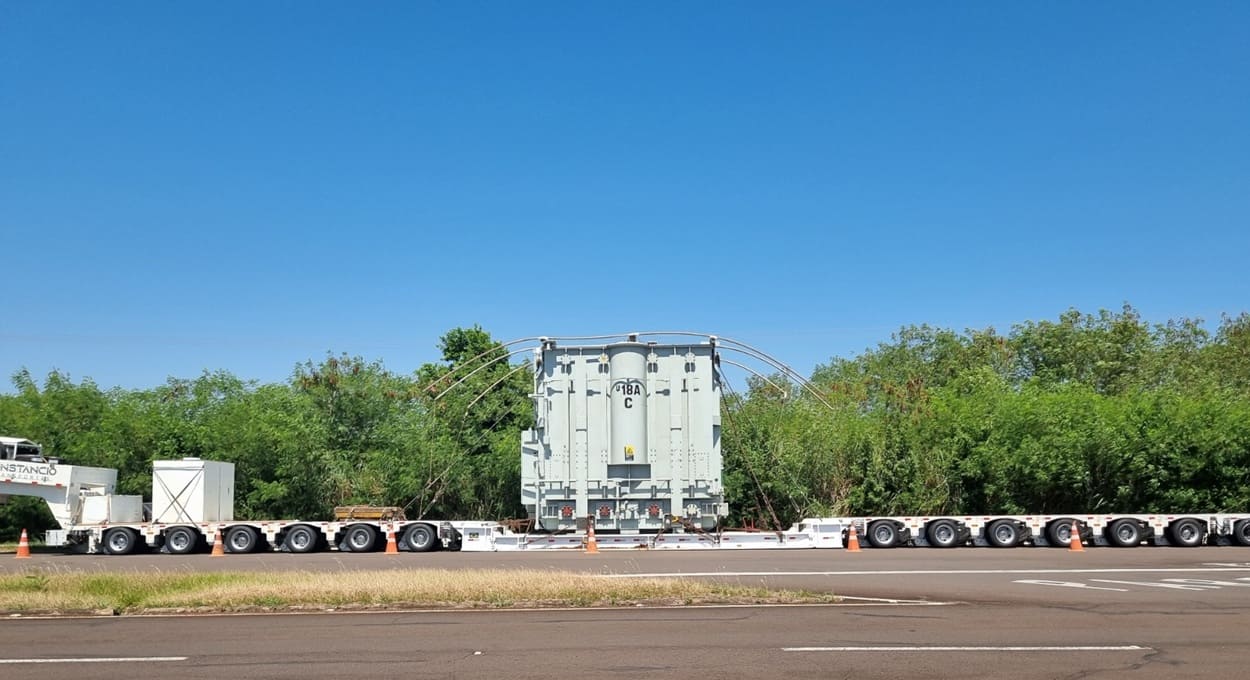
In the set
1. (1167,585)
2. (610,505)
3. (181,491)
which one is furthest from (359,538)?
(1167,585)

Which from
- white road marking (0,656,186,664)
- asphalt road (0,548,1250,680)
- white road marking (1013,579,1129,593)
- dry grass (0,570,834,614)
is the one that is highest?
dry grass (0,570,834,614)

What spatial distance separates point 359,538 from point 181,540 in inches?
189

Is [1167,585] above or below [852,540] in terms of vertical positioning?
below

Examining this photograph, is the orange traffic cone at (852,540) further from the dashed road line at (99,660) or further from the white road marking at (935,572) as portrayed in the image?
the dashed road line at (99,660)

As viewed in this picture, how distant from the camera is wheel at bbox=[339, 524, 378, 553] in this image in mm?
26797

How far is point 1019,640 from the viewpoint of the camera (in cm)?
1088

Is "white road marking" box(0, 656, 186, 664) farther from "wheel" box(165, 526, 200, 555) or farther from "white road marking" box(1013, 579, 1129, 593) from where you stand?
"wheel" box(165, 526, 200, 555)

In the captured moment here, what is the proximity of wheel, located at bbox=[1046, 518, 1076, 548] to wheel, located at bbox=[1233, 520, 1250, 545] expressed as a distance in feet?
14.9

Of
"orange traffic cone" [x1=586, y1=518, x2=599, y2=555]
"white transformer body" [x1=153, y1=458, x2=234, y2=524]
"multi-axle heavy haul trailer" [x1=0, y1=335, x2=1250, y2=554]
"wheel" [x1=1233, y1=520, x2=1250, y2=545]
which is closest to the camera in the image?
"orange traffic cone" [x1=586, y1=518, x2=599, y2=555]

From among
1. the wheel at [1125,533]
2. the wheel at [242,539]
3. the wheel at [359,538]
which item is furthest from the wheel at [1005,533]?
the wheel at [242,539]

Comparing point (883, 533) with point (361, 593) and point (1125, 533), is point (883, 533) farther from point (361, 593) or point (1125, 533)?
point (361, 593)

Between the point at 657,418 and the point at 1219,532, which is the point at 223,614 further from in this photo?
the point at 1219,532

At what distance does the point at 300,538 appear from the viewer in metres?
26.8

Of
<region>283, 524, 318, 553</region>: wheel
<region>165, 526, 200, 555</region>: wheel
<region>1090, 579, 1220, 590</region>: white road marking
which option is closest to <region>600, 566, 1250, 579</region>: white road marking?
<region>1090, 579, 1220, 590</region>: white road marking
